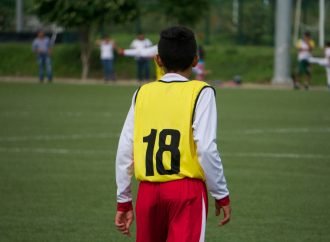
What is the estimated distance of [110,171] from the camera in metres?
15.0

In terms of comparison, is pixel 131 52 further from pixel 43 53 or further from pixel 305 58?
pixel 43 53

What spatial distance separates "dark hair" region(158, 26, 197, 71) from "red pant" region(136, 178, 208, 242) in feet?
2.27

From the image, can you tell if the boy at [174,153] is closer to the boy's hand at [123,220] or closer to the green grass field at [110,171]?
the boy's hand at [123,220]

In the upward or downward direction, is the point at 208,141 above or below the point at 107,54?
above

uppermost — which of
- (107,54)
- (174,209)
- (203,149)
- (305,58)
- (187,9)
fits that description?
(203,149)

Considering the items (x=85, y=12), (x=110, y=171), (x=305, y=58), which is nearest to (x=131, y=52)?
(x=305, y=58)

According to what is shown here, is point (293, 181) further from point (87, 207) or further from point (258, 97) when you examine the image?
point (258, 97)

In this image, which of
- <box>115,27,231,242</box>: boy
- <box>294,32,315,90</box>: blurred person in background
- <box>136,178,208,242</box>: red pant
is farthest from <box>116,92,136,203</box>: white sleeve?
<box>294,32,315,90</box>: blurred person in background

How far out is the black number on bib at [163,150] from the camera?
20.2 ft

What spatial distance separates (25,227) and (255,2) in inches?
1657

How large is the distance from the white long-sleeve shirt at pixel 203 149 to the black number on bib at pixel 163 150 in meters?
0.12

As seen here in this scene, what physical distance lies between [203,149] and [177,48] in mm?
633

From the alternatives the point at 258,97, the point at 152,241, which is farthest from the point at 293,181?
the point at 258,97

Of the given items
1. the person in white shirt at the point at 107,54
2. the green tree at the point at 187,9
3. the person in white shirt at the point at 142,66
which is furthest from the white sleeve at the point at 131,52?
the green tree at the point at 187,9
